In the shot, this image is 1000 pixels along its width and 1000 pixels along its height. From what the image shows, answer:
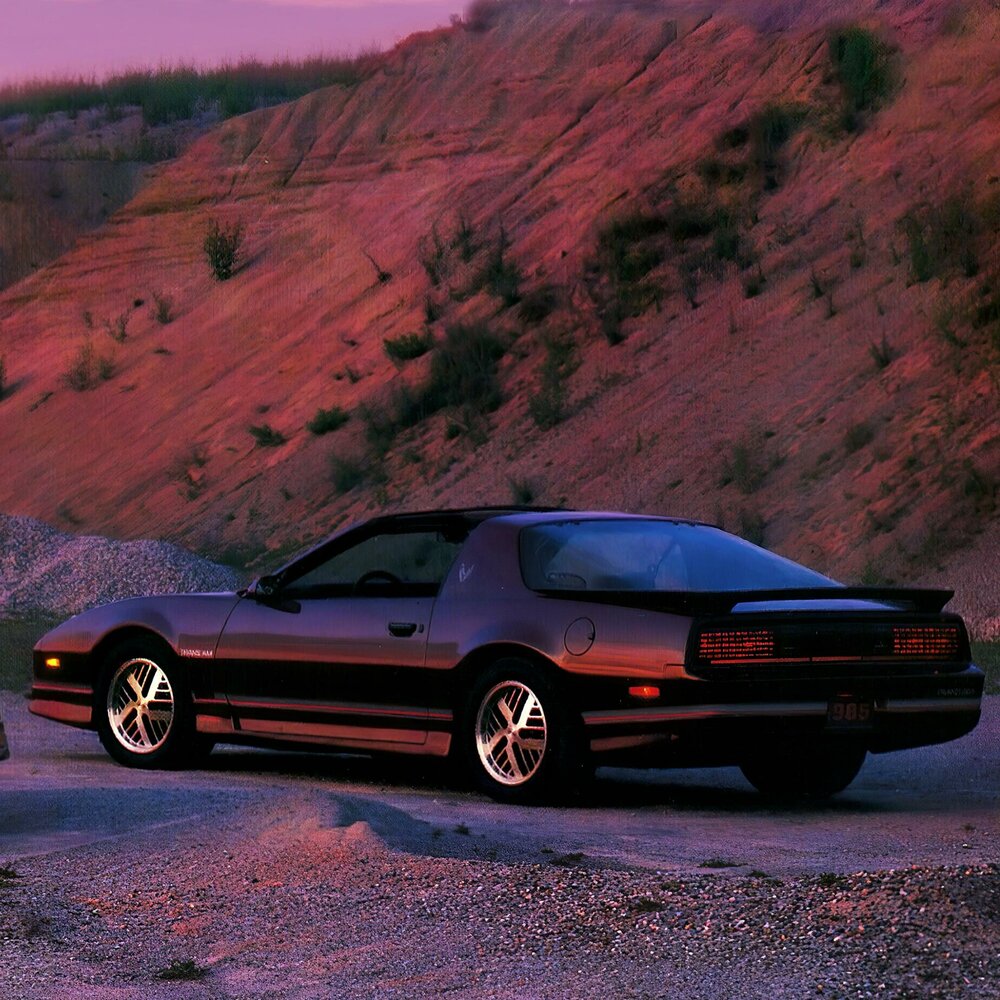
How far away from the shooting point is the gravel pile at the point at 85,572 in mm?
30000

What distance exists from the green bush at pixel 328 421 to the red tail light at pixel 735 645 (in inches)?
1163

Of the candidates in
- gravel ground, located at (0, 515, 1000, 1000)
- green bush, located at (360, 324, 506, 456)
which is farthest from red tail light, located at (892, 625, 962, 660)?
green bush, located at (360, 324, 506, 456)

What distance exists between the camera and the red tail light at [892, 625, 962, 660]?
10.4 metres

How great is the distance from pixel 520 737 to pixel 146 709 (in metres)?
2.62

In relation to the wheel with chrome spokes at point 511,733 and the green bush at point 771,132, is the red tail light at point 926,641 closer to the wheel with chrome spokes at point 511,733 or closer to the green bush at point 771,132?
the wheel with chrome spokes at point 511,733

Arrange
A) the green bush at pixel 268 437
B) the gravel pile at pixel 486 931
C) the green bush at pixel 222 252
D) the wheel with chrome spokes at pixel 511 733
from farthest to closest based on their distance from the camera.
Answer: the green bush at pixel 222 252 → the green bush at pixel 268 437 → the wheel with chrome spokes at pixel 511 733 → the gravel pile at pixel 486 931

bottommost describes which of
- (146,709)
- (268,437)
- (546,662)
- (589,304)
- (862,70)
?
(146,709)

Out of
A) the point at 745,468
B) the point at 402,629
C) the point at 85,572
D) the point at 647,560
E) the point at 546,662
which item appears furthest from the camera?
the point at 85,572

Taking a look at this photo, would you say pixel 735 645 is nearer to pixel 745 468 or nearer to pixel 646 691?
pixel 646 691

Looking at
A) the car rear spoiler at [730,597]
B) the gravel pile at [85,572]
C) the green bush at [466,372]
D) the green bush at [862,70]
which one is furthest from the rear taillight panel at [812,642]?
the green bush at [862,70]

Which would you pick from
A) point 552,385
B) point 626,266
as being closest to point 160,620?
point 552,385

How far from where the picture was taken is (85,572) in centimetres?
3106

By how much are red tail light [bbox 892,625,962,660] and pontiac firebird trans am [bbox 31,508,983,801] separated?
11 mm

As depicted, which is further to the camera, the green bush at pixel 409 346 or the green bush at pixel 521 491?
Result: the green bush at pixel 409 346
